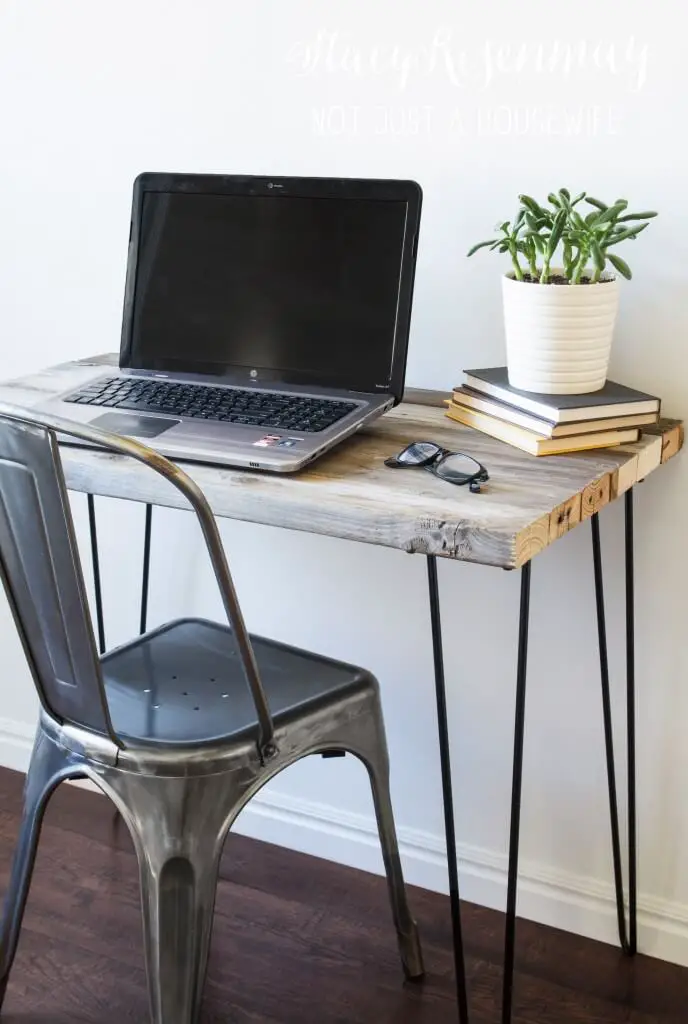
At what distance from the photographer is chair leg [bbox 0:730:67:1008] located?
1411 mm

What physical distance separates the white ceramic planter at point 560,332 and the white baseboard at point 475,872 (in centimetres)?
80

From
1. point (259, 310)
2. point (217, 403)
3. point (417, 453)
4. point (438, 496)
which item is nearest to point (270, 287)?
point (259, 310)

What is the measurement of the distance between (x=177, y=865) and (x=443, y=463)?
0.52 metres

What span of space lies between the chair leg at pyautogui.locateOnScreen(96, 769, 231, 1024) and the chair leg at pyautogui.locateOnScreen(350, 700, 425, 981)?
0.23 m

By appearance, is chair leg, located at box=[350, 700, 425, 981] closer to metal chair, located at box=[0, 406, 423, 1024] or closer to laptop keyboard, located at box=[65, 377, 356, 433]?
metal chair, located at box=[0, 406, 423, 1024]

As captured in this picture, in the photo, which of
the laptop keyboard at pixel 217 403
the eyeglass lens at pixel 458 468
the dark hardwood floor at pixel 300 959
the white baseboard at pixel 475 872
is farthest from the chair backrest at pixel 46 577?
the white baseboard at pixel 475 872

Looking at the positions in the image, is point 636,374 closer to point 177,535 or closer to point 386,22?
point 386,22

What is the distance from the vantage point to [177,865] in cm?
130

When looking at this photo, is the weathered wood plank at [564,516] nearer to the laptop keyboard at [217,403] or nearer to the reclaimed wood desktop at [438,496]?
the reclaimed wood desktop at [438,496]

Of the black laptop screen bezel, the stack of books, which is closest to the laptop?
the black laptop screen bezel

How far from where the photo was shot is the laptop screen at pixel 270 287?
1.54m

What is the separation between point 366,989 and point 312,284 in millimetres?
975

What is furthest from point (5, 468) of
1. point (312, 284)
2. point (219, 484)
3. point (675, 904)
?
point (675, 904)

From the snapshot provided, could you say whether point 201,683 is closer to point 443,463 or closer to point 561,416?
point 443,463
